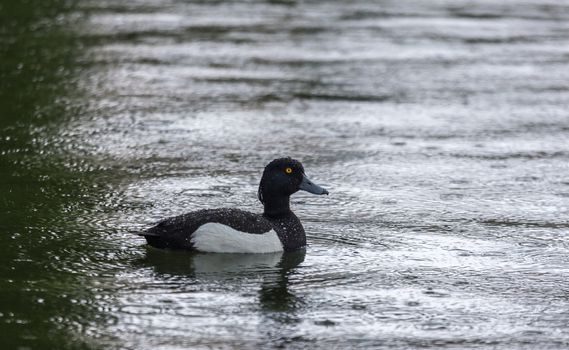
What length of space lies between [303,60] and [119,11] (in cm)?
519

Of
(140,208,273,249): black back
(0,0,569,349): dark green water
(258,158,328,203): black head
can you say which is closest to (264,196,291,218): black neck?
(258,158,328,203): black head

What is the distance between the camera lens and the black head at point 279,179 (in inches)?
408

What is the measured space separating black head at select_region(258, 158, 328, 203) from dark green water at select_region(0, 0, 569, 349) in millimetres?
585

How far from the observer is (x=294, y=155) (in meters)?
13.8

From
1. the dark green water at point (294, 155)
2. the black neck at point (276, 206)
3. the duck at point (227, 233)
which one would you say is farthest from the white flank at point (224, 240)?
the black neck at point (276, 206)

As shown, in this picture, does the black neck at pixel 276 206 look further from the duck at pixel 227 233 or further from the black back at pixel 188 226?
the black back at pixel 188 226

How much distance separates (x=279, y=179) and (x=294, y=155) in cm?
343

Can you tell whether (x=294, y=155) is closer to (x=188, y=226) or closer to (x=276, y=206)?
(x=276, y=206)

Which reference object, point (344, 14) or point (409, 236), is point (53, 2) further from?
point (409, 236)

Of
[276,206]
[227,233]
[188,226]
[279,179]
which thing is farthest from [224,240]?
[279,179]

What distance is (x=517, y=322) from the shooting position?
850cm

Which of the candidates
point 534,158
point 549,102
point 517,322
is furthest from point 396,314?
point 549,102

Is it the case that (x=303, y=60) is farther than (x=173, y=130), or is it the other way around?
(x=303, y=60)

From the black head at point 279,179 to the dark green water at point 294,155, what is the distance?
0.59 m
